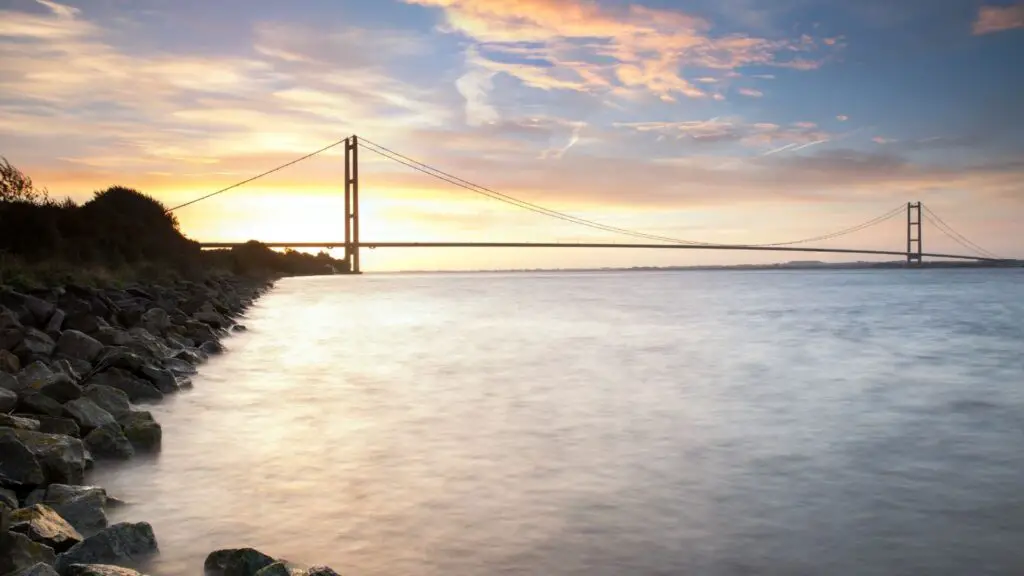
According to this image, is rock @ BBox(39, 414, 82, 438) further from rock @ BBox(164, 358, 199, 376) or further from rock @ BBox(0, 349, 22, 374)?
rock @ BBox(164, 358, 199, 376)

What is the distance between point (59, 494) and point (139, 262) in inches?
898

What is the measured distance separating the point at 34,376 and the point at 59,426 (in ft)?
5.45

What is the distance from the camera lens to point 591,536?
4.28m

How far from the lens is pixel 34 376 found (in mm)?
6750

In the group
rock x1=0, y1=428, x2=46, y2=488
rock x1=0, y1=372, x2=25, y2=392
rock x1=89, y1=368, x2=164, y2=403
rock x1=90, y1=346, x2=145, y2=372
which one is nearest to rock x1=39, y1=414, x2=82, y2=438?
rock x1=0, y1=372, x2=25, y2=392

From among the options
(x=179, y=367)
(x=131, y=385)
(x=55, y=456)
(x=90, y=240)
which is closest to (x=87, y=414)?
(x=55, y=456)

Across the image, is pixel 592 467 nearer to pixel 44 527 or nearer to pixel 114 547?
pixel 114 547

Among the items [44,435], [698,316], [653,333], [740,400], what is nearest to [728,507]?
[44,435]

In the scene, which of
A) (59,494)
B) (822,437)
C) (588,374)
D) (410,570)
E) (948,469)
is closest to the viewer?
(410,570)

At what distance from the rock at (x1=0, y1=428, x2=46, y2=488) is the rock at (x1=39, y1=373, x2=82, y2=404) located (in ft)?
6.00

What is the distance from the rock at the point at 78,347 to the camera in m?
8.39

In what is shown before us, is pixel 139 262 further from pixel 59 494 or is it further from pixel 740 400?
pixel 59 494

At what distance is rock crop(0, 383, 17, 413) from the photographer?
544cm

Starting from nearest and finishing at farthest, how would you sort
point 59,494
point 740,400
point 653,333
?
point 59,494, point 740,400, point 653,333
